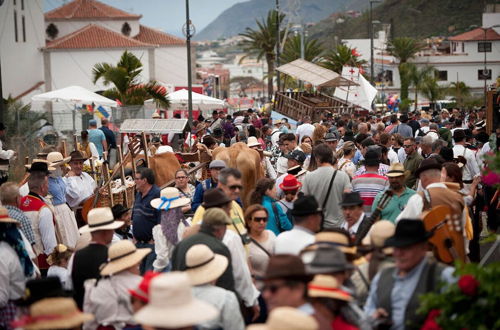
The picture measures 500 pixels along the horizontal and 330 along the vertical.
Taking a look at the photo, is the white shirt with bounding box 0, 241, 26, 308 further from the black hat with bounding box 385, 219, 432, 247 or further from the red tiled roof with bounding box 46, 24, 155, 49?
the red tiled roof with bounding box 46, 24, 155, 49

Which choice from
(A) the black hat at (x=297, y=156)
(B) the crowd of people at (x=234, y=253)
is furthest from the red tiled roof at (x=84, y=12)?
(B) the crowd of people at (x=234, y=253)

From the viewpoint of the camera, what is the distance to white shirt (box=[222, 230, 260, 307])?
8.13 meters

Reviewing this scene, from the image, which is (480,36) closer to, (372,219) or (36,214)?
(36,214)

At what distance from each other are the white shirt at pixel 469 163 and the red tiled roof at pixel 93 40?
68.9m

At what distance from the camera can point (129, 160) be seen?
16469mm

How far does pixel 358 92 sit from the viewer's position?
108ft

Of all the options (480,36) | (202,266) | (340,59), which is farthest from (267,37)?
(202,266)

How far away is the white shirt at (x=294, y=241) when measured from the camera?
26.1 feet

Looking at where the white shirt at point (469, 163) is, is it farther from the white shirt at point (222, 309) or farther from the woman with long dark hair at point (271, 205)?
the white shirt at point (222, 309)

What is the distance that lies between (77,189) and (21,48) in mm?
64434

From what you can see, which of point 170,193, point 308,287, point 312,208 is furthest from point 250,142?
point 308,287

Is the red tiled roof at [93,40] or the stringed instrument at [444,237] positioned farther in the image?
the red tiled roof at [93,40]

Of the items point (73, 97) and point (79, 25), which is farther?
point (79, 25)

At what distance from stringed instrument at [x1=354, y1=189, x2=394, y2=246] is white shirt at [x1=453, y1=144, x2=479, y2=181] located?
5.17 metres
